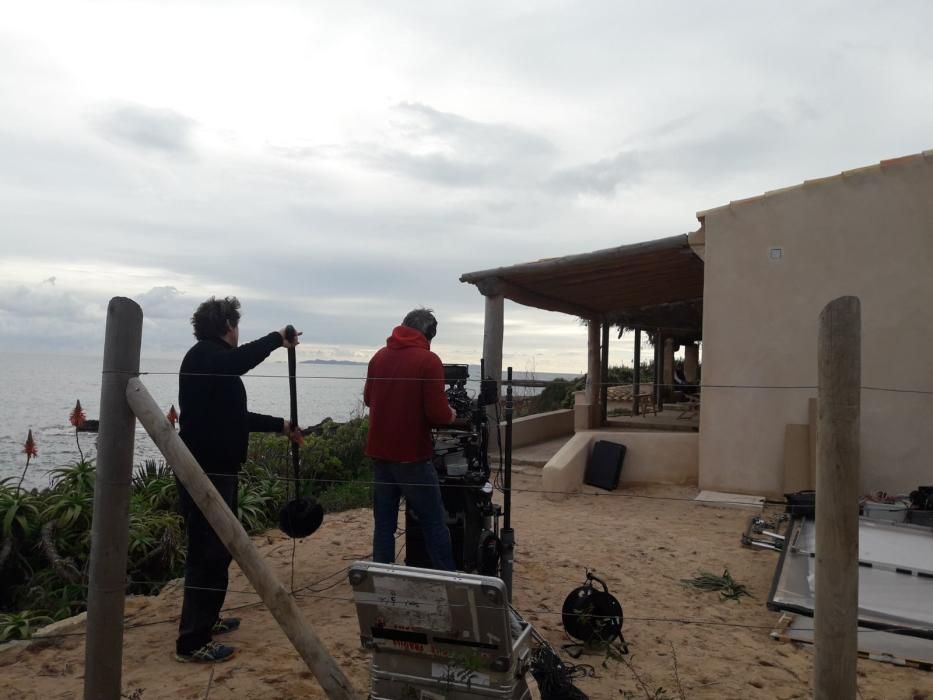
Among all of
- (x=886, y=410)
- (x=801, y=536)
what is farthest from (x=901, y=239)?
(x=801, y=536)

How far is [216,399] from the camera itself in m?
3.64

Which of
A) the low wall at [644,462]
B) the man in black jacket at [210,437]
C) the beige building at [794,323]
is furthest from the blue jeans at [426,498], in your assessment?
the low wall at [644,462]

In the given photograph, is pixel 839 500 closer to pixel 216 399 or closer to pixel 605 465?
pixel 216 399

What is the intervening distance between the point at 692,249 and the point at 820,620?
22.4ft

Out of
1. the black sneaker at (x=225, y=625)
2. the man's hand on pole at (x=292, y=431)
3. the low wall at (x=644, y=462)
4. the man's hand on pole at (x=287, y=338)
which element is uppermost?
the man's hand on pole at (x=287, y=338)

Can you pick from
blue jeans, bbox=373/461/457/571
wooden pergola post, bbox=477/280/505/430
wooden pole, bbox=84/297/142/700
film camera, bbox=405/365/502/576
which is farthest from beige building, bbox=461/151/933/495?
wooden pole, bbox=84/297/142/700

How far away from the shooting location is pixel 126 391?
292cm

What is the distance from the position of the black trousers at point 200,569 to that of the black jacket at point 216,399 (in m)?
0.14

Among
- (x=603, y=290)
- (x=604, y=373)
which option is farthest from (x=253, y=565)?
(x=604, y=373)

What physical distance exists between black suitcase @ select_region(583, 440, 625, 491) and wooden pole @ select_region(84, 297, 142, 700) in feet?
23.3

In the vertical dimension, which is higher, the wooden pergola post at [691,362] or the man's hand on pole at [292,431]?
the wooden pergola post at [691,362]

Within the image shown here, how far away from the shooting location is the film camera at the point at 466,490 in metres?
4.23

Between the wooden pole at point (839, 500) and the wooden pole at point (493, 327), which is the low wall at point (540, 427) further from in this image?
the wooden pole at point (839, 500)

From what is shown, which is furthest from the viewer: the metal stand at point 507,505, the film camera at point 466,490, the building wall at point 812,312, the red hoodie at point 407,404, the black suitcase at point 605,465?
the black suitcase at point 605,465
